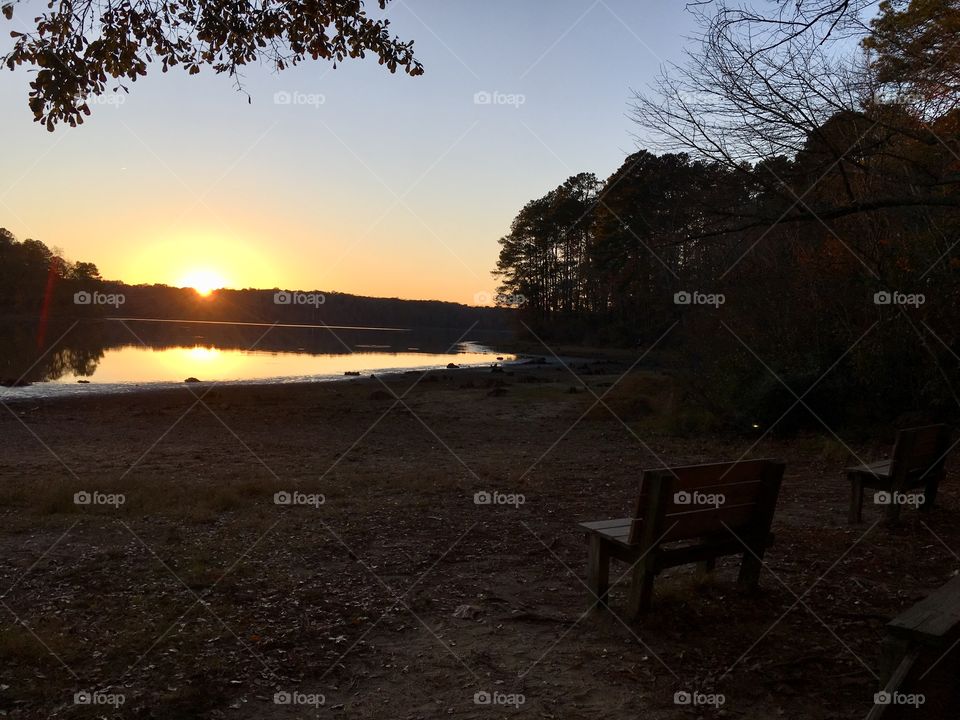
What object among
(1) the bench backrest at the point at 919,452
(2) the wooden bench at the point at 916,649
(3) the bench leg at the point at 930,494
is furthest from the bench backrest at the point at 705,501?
(3) the bench leg at the point at 930,494

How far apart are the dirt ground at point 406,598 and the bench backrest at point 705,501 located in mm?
588

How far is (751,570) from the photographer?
5031 mm

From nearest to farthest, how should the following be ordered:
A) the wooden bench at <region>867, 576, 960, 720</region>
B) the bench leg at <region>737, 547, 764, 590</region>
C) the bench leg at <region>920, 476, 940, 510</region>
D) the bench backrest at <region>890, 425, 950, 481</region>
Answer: the wooden bench at <region>867, 576, 960, 720</region> < the bench leg at <region>737, 547, 764, 590</region> < the bench backrest at <region>890, 425, 950, 481</region> < the bench leg at <region>920, 476, 940, 510</region>

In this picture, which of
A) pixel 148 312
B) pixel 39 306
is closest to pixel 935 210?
pixel 39 306

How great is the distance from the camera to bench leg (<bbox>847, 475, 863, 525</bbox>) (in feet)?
23.4

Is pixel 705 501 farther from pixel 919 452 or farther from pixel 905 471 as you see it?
pixel 919 452

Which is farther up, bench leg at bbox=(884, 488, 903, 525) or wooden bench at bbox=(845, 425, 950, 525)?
wooden bench at bbox=(845, 425, 950, 525)

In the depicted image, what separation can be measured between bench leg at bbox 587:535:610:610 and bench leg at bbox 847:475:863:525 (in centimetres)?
379

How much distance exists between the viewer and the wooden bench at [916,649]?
2.96 meters

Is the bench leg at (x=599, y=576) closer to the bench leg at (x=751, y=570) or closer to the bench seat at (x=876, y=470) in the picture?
the bench leg at (x=751, y=570)

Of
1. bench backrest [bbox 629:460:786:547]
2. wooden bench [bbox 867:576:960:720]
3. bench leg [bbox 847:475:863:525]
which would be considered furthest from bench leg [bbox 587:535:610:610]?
bench leg [bbox 847:475:863:525]

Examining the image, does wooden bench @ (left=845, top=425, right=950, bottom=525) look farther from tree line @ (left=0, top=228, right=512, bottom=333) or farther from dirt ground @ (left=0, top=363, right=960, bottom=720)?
tree line @ (left=0, top=228, right=512, bottom=333)

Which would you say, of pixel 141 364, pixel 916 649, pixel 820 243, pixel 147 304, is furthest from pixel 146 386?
pixel 147 304

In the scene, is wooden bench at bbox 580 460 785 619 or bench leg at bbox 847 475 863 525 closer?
wooden bench at bbox 580 460 785 619
